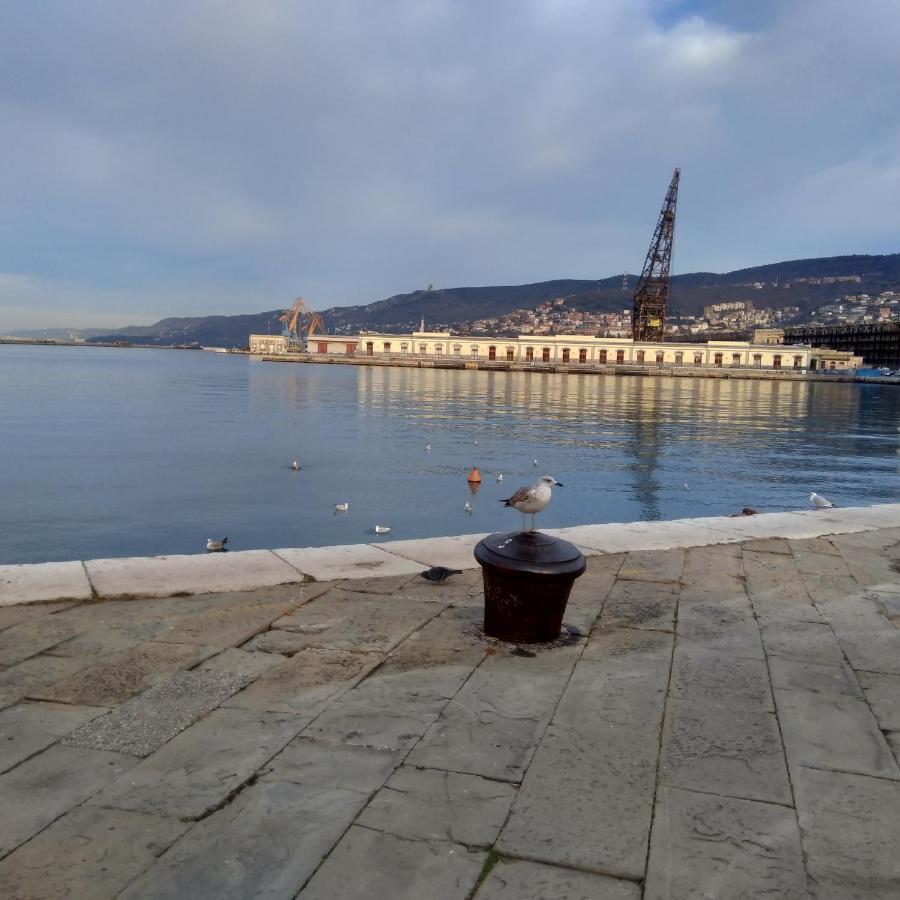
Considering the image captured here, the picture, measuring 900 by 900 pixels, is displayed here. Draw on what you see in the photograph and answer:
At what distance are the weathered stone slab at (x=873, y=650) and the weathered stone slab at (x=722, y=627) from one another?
1.74 ft

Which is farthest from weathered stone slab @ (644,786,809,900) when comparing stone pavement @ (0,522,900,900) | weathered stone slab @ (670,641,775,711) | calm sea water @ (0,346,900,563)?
calm sea water @ (0,346,900,563)

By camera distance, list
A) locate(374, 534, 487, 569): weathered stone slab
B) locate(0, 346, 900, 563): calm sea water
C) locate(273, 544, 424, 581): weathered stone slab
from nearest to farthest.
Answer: locate(273, 544, 424, 581): weathered stone slab, locate(374, 534, 487, 569): weathered stone slab, locate(0, 346, 900, 563): calm sea water

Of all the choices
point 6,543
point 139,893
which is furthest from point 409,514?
point 139,893

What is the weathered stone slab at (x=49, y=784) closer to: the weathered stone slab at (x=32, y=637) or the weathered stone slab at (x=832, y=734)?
the weathered stone slab at (x=32, y=637)

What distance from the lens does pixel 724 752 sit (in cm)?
328

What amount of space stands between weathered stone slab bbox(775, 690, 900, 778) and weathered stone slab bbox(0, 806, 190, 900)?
264 cm

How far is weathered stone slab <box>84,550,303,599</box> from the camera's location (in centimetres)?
539

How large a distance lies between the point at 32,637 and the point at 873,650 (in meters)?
5.20

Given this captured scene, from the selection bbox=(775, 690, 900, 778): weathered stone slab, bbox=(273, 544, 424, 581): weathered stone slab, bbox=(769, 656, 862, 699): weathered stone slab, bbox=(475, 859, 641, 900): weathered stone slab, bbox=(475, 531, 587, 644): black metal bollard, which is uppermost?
bbox=(475, 531, 587, 644): black metal bollard

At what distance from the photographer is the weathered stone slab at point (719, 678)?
383 cm

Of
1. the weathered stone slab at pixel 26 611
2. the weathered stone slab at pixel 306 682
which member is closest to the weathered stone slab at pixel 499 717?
the weathered stone slab at pixel 306 682

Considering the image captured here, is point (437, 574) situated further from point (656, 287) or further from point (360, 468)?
point (656, 287)

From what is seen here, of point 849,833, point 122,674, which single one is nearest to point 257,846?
point 122,674

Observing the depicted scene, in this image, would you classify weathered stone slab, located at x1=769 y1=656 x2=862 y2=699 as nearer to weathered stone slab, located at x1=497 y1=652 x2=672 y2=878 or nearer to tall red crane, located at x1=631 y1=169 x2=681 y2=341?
weathered stone slab, located at x1=497 y1=652 x2=672 y2=878
